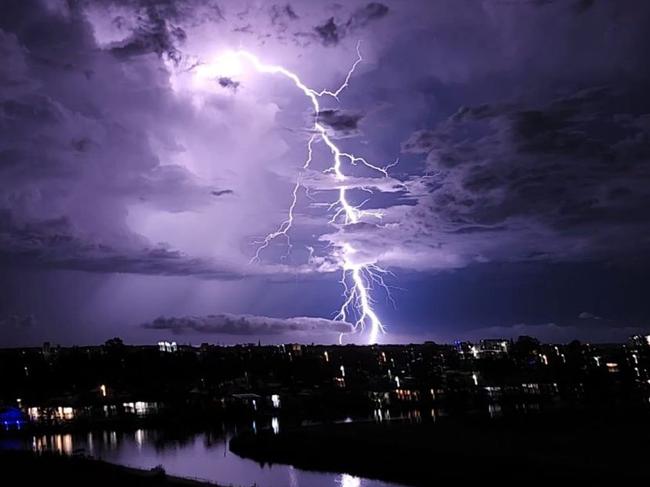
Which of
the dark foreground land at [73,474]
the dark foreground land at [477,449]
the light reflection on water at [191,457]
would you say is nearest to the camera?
the dark foreground land at [477,449]

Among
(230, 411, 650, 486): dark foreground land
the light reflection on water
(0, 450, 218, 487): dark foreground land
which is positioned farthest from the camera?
the light reflection on water

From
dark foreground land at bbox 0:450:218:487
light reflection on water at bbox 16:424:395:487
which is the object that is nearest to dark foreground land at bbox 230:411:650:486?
light reflection on water at bbox 16:424:395:487

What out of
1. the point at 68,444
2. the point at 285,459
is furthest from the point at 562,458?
the point at 68,444

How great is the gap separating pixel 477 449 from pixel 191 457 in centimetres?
1602

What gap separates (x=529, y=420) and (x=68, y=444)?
100 ft

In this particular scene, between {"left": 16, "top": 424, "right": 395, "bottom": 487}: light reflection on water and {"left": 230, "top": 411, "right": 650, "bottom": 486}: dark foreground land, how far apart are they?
43.9 inches

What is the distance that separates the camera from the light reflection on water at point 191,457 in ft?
81.4

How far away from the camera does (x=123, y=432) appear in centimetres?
4366

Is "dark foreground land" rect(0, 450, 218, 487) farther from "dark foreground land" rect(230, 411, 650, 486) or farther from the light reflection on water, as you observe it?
"dark foreground land" rect(230, 411, 650, 486)

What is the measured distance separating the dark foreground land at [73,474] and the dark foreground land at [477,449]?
7667mm

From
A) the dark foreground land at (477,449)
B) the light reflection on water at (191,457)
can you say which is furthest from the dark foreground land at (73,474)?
the dark foreground land at (477,449)

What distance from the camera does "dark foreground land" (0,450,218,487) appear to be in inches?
828

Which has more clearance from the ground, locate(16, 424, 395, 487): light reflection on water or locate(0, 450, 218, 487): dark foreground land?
locate(0, 450, 218, 487): dark foreground land

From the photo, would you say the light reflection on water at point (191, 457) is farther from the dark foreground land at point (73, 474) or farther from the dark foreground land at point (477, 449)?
the dark foreground land at point (73, 474)
